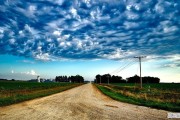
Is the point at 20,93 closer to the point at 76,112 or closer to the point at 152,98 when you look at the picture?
the point at 152,98

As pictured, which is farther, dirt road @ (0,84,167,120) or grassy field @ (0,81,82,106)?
grassy field @ (0,81,82,106)

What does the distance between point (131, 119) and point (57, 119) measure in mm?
3777

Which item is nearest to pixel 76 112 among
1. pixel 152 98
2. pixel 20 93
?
pixel 152 98

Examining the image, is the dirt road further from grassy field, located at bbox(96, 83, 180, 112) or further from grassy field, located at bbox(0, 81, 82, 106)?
grassy field, located at bbox(0, 81, 82, 106)

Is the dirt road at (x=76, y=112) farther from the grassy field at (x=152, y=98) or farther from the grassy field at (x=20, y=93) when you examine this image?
the grassy field at (x=20, y=93)

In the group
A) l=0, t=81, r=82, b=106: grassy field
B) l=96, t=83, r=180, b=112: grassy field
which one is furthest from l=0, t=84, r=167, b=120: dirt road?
l=0, t=81, r=82, b=106: grassy field

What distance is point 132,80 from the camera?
19488 centimetres

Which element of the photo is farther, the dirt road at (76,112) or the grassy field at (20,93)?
the grassy field at (20,93)

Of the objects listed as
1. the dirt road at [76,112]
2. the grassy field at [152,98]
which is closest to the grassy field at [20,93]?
the dirt road at [76,112]

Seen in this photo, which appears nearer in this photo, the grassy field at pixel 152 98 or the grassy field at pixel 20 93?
the grassy field at pixel 152 98

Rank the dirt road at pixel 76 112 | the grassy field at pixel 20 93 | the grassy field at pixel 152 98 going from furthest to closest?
the grassy field at pixel 20 93 < the grassy field at pixel 152 98 < the dirt road at pixel 76 112

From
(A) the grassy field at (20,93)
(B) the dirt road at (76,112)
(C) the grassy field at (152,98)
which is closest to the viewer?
(B) the dirt road at (76,112)

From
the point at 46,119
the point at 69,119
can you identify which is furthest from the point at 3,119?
the point at 69,119

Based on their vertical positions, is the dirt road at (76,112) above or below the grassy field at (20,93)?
above
